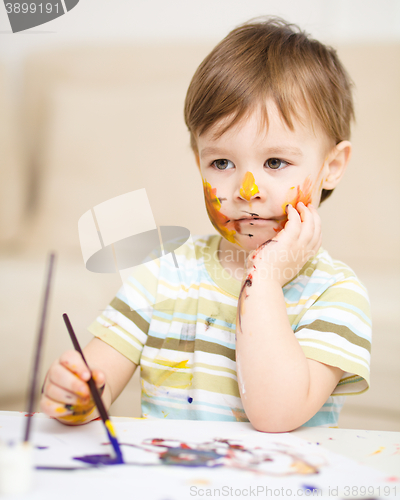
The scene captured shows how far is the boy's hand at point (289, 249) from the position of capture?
0.66 metres

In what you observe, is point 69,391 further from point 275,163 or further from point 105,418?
point 275,163

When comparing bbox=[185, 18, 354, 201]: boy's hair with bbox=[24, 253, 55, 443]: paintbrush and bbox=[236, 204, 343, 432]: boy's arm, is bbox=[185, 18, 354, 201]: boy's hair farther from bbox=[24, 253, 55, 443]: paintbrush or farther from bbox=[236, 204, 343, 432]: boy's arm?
bbox=[24, 253, 55, 443]: paintbrush

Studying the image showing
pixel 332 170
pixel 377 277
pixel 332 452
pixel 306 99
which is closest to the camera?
pixel 332 452

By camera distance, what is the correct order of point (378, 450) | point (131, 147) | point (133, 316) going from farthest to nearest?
point (131, 147) → point (133, 316) → point (378, 450)

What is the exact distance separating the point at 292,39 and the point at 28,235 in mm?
687

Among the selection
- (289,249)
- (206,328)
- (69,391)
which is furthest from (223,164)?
(69,391)

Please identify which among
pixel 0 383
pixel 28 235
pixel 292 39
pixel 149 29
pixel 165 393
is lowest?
pixel 0 383

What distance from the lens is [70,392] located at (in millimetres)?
508

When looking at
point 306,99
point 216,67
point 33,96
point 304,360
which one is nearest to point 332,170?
point 306,99

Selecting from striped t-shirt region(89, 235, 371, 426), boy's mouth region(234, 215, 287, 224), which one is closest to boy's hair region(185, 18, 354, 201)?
boy's mouth region(234, 215, 287, 224)

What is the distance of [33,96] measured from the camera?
1.10m

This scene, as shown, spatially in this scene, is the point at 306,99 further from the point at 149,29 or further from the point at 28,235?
the point at 28,235

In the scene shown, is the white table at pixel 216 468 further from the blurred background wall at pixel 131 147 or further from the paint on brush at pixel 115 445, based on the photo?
the blurred background wall at pixel 131 147

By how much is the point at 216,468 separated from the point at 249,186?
0.42 m
